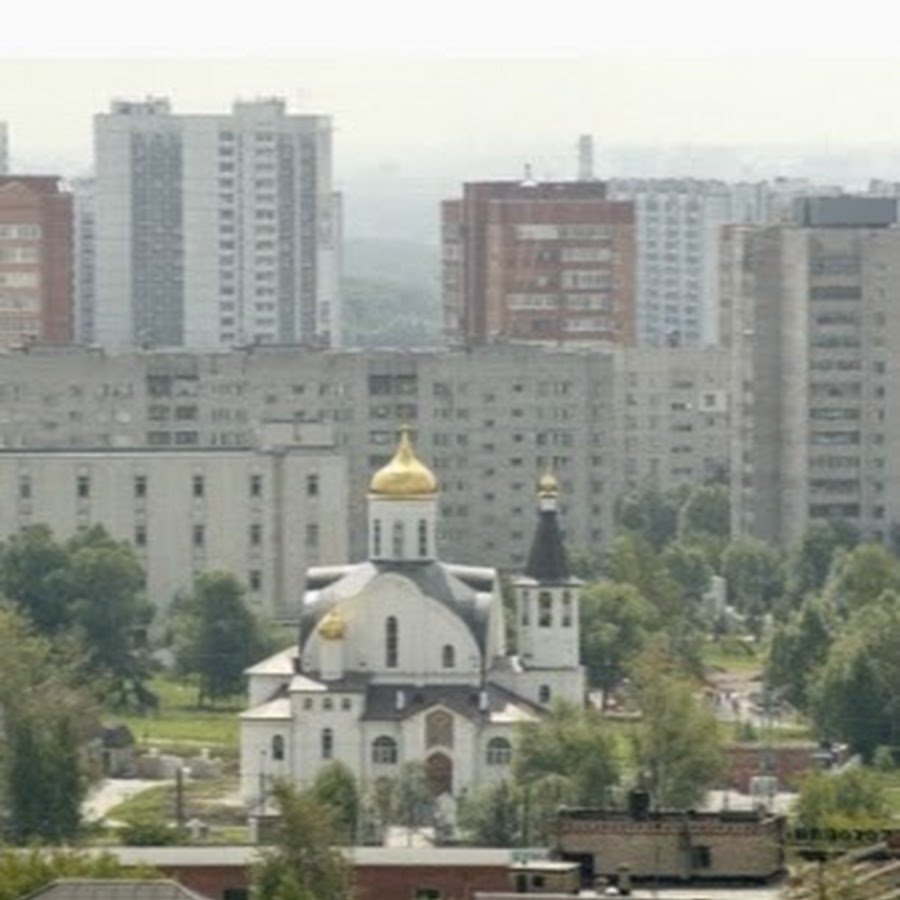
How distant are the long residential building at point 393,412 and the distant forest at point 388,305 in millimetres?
56049

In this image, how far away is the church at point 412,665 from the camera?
69000mm

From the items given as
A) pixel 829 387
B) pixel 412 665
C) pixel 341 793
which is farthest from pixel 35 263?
pixel 341 793

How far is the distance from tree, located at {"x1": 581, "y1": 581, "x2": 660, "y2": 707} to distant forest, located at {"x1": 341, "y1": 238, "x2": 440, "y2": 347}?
74402 mm

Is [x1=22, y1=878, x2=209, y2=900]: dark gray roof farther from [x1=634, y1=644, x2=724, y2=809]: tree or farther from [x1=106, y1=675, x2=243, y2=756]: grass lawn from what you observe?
[x1=106, y1=675, x2=243, y2=756]: grass lawn

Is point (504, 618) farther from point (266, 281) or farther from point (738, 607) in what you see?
point (266, 281)

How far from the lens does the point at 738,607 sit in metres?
92.1

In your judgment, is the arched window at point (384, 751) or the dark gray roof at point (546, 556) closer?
the arched window at point (384, 751)

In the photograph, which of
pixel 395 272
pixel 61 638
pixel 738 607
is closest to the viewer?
pixel 61 638

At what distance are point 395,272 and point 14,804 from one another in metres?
136

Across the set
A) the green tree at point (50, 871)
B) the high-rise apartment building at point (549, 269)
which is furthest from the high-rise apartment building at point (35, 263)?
the green tree at point (50, 871)

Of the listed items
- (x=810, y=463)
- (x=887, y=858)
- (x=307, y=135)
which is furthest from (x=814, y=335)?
(x=887, y=858)

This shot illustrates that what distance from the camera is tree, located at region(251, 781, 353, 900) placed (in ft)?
156

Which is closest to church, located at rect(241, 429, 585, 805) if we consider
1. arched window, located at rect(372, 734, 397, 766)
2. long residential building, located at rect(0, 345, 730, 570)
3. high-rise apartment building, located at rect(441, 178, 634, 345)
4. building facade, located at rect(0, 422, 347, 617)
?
arched window, located at rect(372, 734, 397, 766)

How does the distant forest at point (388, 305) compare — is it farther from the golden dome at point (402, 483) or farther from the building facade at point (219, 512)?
the golden dome at point (402, 483)
